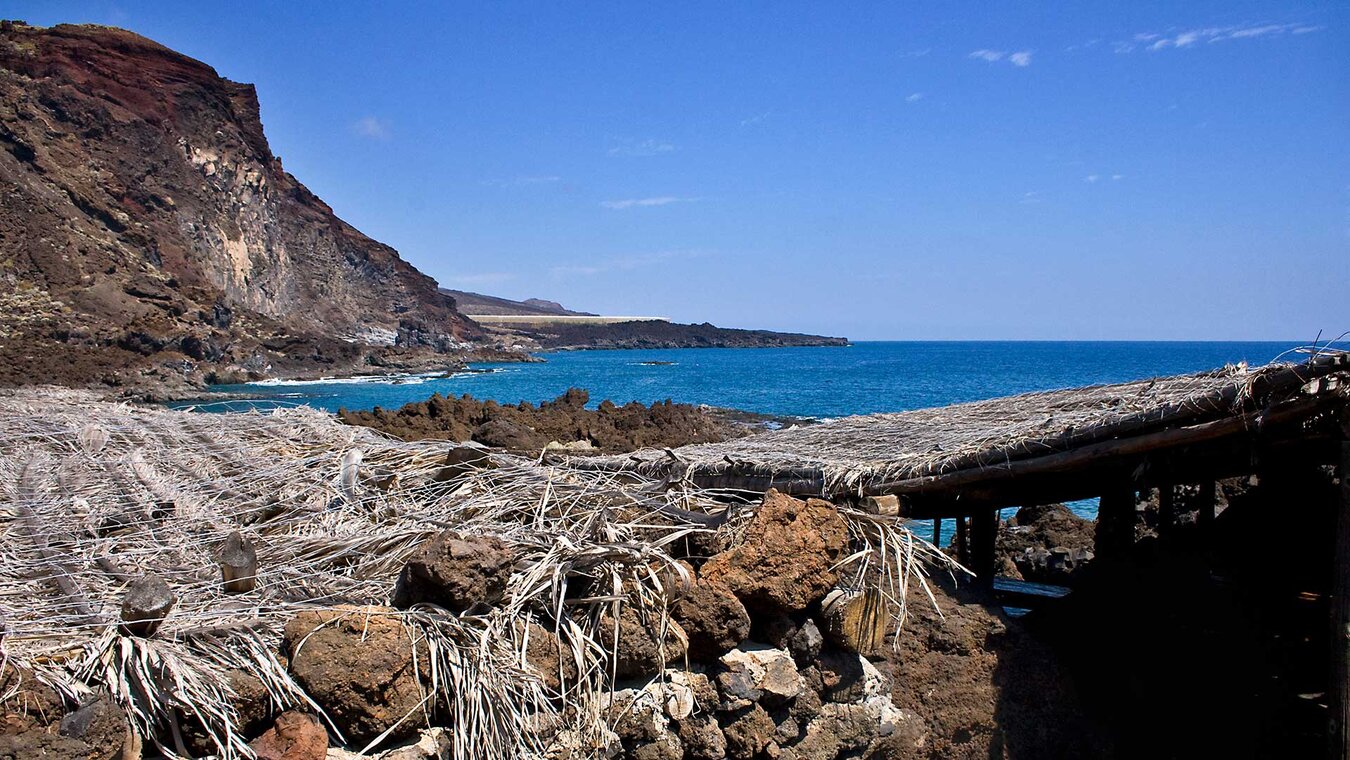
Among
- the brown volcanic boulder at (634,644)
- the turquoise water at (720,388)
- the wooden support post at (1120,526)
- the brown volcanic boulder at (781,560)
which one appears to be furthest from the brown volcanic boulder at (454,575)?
the turquoise water at (720,388)

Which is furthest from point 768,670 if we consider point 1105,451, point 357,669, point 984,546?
point 984,546

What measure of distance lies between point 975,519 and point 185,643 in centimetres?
532

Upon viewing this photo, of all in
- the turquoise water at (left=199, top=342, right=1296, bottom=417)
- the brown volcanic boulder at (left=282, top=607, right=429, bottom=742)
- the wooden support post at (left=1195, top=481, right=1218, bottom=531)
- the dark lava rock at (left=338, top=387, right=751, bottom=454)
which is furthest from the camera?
the turquoise water at (left=199, top=342, right=1296, bottom=417)

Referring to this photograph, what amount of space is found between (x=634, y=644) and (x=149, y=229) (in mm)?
59675

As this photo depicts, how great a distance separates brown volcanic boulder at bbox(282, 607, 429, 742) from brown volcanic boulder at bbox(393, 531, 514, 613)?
0.22m

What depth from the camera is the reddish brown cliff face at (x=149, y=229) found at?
41000 mm

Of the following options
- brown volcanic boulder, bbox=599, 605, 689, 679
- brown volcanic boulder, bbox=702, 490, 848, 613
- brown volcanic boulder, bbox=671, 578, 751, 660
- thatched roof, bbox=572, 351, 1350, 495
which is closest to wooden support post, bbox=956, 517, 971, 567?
thatched roof, bbox=572, 351, 1350, 495

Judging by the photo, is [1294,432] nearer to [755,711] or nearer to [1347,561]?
[1347,561]

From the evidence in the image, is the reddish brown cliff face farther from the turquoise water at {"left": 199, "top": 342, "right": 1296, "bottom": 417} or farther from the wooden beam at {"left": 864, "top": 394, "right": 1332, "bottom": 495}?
the wooden beam at {"left": 864, "top": 394, "right": 1332, "bottom": 495}

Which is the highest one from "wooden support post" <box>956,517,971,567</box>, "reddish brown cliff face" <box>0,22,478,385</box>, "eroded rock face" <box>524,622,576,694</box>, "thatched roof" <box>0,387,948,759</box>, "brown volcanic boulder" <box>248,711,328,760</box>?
"reddish brown cliff face" <box>0,22,478,385</box>

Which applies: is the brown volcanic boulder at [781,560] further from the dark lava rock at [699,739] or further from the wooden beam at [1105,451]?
the wooden beam at [1105,451]

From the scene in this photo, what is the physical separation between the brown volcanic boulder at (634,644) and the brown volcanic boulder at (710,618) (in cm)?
10

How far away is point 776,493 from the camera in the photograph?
13.5 feet

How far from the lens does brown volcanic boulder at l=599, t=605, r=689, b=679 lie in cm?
360
